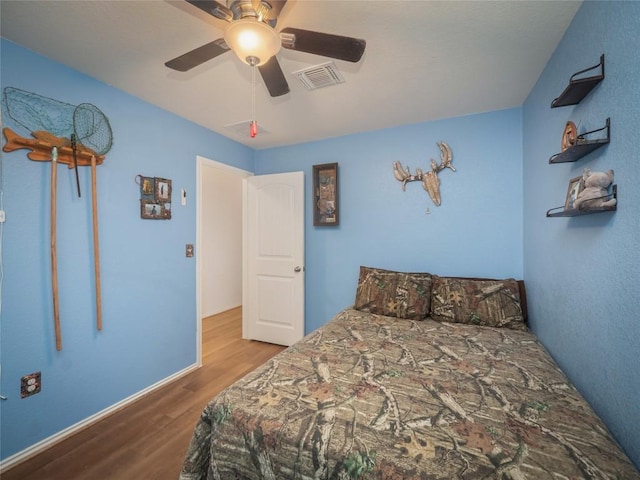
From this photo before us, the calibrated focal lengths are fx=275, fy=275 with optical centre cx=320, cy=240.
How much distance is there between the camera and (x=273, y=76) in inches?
55.3

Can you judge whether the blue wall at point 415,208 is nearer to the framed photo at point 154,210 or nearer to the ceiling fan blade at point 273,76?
the framed photo at point 154,210

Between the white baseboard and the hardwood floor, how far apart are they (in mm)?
31

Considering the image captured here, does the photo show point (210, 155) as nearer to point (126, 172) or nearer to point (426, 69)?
point (126, 172)

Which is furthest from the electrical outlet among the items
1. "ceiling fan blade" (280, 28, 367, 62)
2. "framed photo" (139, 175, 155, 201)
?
"ceiling fan blade" (280, 28, 367, 62)

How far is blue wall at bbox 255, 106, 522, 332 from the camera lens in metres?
2.42

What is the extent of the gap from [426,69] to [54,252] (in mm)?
2606

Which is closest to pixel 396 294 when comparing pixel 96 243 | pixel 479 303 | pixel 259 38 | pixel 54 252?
pixel 479 303

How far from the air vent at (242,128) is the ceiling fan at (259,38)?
139cm

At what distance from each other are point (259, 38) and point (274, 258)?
238 cm

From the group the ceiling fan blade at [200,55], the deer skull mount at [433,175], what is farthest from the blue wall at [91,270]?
the deer skull mount at [433,175]

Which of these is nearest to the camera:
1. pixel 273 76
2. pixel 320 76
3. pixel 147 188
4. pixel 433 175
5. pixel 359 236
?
pixel 273 76

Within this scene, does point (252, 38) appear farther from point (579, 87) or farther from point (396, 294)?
point (396, 294)

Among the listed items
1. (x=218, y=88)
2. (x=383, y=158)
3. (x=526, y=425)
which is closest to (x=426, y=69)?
(x=383, y=158)

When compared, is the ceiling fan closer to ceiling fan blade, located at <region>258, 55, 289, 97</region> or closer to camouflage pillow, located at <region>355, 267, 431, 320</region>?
ceiling fan blade, located at <region>258, 55, 289, 97</region>
